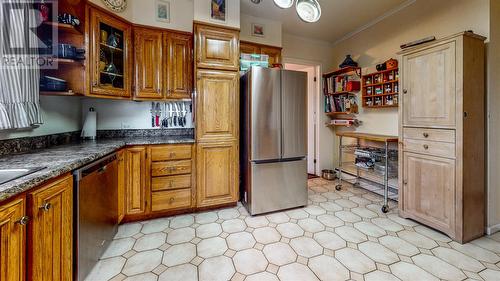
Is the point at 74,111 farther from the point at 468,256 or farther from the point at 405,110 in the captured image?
the point at 468,256

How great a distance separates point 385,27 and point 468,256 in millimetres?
3010

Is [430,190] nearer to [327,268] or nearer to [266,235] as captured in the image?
[327,268]

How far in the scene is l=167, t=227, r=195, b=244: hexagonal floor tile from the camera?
1.99 metres

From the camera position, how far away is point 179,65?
2.65m

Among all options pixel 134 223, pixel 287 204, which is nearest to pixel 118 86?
pixel 134 223

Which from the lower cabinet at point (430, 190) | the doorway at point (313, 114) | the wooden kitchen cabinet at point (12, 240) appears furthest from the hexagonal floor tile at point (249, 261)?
the doorway at point (313, 114)

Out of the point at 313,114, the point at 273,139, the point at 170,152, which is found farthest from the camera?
the point at 313,114

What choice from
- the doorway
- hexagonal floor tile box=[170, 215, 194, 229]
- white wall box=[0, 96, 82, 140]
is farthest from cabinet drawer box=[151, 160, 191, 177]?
the doorway

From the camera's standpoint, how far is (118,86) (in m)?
2.38

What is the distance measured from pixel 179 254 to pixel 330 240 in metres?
1.36

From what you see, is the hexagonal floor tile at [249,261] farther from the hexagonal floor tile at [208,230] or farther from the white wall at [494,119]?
the white wall at [494,119]

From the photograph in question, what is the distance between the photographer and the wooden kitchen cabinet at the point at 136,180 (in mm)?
2254

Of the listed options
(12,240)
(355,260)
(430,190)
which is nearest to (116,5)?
(12,240)

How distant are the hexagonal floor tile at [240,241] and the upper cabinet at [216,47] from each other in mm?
1874
